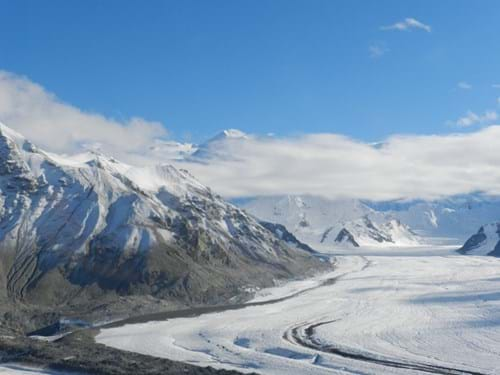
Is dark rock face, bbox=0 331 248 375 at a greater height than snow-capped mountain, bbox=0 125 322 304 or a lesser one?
lesser

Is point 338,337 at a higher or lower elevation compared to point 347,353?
higher

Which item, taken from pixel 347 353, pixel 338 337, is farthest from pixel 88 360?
pixel 338 337

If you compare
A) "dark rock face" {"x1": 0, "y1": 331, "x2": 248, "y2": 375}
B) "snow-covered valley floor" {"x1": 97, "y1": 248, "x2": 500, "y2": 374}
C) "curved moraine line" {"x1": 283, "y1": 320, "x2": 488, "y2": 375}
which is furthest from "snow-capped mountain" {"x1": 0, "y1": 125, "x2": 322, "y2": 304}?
"dark rock face" {"x1": 0, "y1": 331, "x2": 248, "y2": 375}

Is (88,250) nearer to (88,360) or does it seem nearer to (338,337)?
(338,337)

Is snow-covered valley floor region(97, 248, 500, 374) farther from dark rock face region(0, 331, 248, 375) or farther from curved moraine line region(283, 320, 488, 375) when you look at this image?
dark rock face region(0, 331, 248, 375)

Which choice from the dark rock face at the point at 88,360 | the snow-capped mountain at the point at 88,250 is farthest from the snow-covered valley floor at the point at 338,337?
the snow-capped mountain at the point at 88,250

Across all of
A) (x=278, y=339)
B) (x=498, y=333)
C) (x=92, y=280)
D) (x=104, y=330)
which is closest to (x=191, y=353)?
(x=278, y=339)

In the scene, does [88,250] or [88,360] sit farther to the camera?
[88,250]

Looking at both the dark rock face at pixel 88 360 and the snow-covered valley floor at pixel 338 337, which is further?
the snow-covered valley floor at pixel 338 337

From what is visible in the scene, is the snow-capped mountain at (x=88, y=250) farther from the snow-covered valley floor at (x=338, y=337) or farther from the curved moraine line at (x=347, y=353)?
the curved moraine line at (x=347, y=353)

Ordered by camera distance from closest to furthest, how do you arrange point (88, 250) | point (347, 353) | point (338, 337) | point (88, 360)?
point (88, 360) → point (347, 353) → point (338, 337) → point (88, 250)
